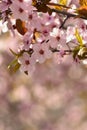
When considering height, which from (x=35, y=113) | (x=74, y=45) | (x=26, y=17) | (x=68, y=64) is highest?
(x=26, y=17)

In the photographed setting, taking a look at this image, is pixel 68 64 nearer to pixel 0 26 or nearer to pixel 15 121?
pixel 15 121

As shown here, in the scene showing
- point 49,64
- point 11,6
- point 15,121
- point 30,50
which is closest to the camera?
point 11,6

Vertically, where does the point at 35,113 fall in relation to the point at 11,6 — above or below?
below

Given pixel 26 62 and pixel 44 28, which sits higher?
pixel 44 28

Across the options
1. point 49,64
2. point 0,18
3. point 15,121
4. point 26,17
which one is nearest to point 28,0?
point 26,17

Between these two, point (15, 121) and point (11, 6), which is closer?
point (11, 6)

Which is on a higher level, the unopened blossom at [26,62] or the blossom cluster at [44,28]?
the blossom cluster at [44,28]

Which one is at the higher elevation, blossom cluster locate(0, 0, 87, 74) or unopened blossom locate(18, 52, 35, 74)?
blossom cluster locate(0, 0, 87, 74)

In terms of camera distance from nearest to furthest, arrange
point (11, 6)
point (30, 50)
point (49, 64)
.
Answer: point (11, 6) → point (30, 50) → point (49, 64)
